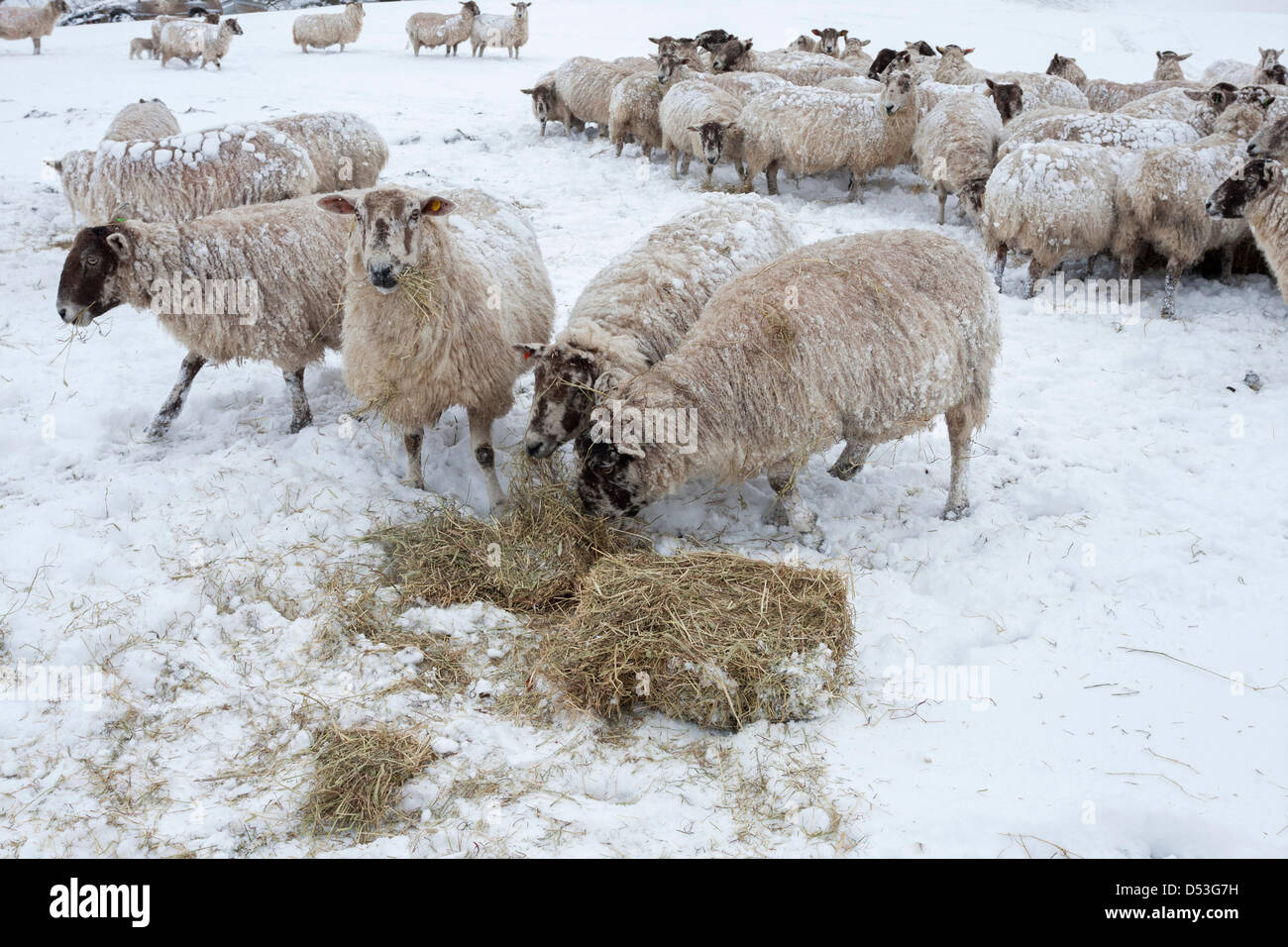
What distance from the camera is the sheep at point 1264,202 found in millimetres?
6750

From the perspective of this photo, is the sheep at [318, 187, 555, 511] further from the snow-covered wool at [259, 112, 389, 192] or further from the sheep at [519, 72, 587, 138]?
the sheep at [519, 72, 587, 138]

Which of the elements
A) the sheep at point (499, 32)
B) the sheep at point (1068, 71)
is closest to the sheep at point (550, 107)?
the sheep at point (1068, 71)

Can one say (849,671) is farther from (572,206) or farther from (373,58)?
(373,58)

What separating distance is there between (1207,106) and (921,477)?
808cm

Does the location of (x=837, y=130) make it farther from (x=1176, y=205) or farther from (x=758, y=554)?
(x=758, y=554)

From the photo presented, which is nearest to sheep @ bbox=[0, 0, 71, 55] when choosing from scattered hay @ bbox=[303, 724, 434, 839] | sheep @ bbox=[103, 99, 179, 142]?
sheep @ bbox=[103, 99, 179, 142]

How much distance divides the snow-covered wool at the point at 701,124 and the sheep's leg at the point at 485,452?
7.91m

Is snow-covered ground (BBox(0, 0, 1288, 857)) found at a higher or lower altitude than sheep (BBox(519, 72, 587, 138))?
lower

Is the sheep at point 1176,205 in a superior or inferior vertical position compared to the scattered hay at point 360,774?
superior

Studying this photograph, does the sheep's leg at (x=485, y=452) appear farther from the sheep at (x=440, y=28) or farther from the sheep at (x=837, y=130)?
the sheep at (x=440, y=28)

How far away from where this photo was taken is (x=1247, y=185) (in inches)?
266

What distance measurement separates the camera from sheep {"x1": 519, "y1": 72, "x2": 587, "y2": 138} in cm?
1518

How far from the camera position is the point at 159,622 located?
4113 millimetres

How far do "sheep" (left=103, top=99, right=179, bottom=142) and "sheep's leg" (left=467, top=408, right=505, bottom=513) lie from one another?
21.1ft
